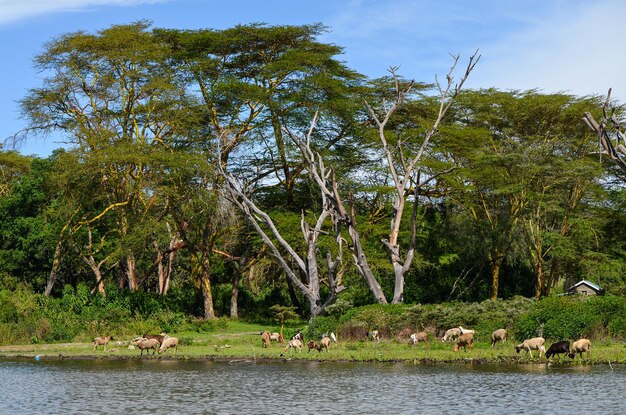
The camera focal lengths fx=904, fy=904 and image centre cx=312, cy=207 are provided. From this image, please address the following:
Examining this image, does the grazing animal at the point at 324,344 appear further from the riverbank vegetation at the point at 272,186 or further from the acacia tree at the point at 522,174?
the acacia tree at the point at 522,174

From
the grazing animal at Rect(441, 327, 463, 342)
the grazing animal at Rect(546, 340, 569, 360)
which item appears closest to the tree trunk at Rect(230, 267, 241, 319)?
the grazing animal at Rect(441, 327, 463, 342)

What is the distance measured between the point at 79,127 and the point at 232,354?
2148 centimetres

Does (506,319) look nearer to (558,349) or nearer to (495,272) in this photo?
(558,349)

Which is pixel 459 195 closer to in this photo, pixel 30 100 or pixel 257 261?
pixel 257 261

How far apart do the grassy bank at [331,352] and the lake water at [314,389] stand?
926 mm

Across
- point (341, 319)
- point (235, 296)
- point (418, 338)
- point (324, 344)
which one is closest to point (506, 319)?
point (418, 338)

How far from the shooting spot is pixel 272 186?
166 feet

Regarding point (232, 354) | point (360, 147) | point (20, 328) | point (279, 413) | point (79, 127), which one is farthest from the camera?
point (360, 147)

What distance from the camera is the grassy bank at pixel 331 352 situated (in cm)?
2636

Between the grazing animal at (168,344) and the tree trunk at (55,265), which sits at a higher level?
the tree trunk at (55,265)

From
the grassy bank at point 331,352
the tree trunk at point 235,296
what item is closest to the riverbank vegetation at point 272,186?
the tree trunk at point 235,296

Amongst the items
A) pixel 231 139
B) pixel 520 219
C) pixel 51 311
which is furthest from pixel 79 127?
pixel 520 219

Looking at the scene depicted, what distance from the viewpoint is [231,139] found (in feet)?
159

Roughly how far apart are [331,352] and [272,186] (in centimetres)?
2183
